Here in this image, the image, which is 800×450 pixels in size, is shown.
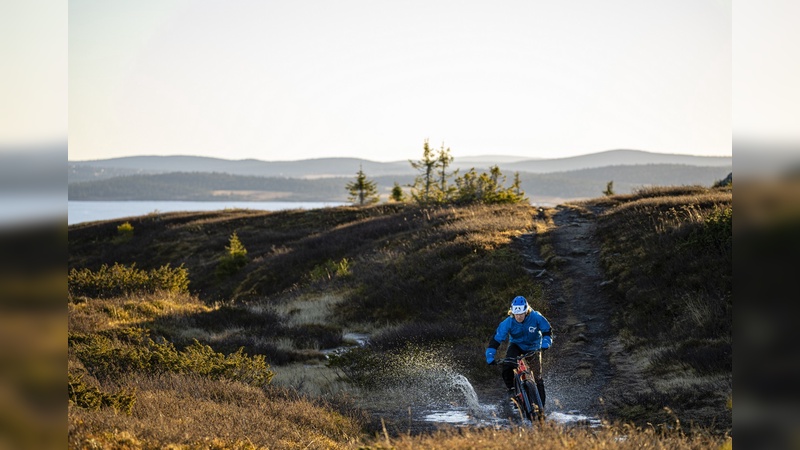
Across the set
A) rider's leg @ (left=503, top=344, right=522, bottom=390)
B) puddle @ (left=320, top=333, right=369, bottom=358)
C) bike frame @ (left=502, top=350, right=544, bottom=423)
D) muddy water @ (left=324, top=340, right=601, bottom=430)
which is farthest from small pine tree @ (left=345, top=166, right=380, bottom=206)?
bike frame @ (left=502, top=350, right=544, bottom=423)

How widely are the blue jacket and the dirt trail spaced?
1322 millimetres

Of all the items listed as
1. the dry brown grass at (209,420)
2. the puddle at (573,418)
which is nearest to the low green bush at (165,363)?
the dry brown grass at (209,420)

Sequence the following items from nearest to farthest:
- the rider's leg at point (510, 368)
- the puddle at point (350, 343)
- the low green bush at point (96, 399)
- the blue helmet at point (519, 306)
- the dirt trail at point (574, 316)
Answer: the low green bush at point (96, 399) → the blue helmet at point (519, 306) → the rider's leg at point (510, 368) → the dirt trail at point (574, 316) → the puddle at point (350, 343)

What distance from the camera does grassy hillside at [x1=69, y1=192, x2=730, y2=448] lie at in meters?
8.30

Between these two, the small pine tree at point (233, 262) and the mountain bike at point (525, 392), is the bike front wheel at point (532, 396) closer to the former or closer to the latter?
the mountain bike at point (525, 392)

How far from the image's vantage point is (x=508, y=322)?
11203 mm

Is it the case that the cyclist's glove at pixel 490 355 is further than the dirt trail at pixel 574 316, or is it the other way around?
the dirt trail at pixel 574 316

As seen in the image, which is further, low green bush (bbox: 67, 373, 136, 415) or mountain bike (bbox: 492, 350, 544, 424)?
mountain bike (bbox: 492, 350, 544, 424)

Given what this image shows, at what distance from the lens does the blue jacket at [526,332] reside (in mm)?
11023

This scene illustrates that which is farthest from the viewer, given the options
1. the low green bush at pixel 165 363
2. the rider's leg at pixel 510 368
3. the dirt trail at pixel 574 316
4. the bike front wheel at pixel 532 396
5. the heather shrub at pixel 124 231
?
the heather shrub at pixel 124 231

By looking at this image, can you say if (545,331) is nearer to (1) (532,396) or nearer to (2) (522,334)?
(2) (522,334)

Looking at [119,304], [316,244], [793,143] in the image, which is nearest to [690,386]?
[793,143]

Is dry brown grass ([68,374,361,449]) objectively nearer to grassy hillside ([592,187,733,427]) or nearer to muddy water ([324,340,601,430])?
muddy water ([324,340,601,430])

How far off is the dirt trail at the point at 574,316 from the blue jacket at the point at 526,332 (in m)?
1.32
